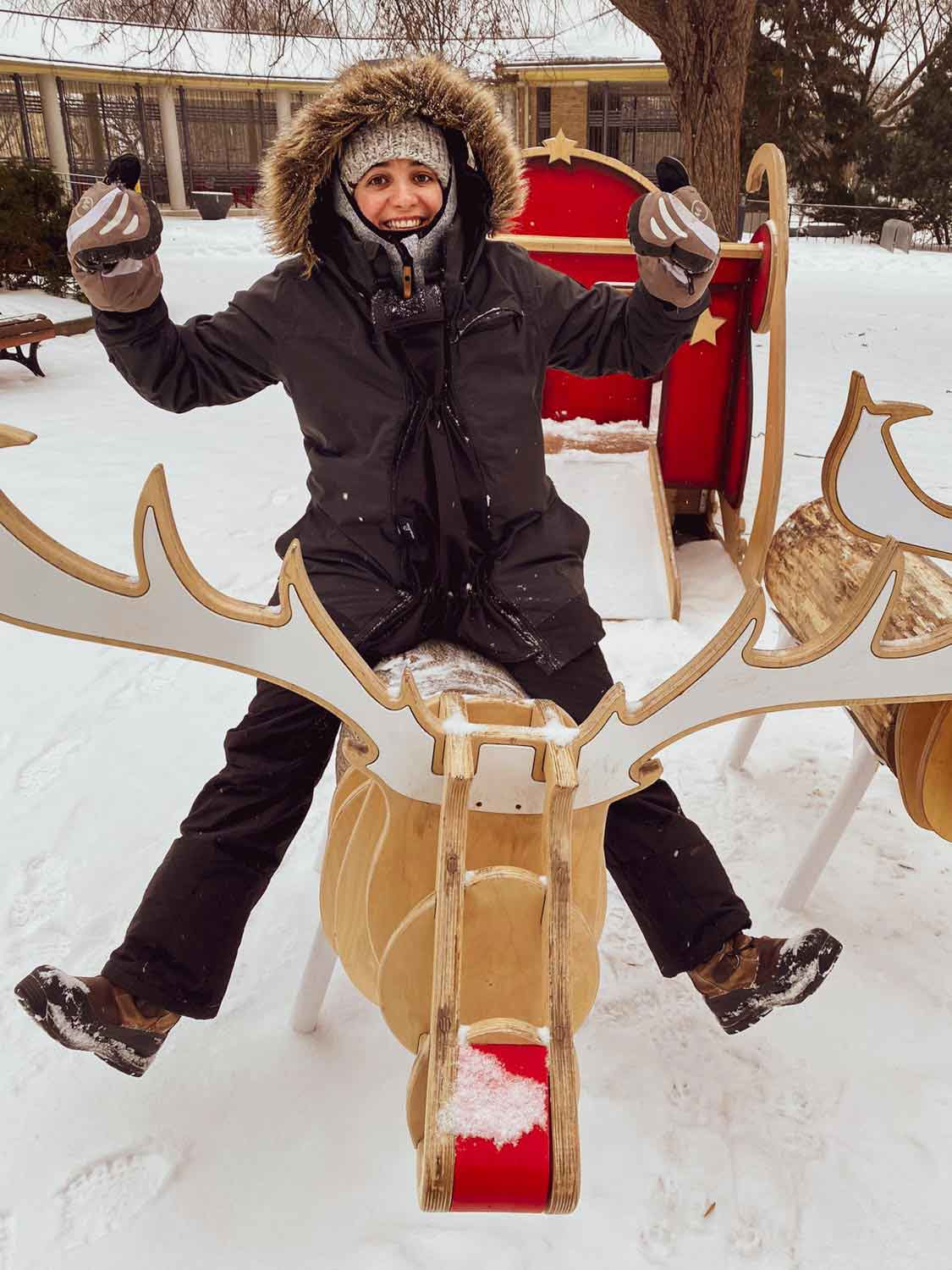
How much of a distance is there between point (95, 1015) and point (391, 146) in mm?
1494

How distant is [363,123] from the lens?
166 centimetres

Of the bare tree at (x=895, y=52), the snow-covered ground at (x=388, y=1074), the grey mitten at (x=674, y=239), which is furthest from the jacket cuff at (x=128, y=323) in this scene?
the bare tree at (x=895, y=52)

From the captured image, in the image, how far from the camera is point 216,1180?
5.34 ft

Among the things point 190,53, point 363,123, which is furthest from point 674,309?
point 190,53

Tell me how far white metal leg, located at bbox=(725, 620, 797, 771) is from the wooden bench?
599cm

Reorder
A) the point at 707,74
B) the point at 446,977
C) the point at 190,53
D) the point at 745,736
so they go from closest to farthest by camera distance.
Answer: the point at 446,977
the point at 745,736
the point at 707,74
the point at 190,53

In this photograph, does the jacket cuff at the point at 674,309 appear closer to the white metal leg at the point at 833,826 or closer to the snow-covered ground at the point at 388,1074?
the white metal leg at the point at 833,826

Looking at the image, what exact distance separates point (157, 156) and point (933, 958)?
2484cm

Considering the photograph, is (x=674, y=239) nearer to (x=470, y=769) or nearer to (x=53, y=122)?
(x=470, y=769)

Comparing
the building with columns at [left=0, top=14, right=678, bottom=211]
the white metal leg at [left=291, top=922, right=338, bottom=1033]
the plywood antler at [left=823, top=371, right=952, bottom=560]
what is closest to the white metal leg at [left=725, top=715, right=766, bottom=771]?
the plywood antler at [left=823, top=371, right=952, bottom=560]

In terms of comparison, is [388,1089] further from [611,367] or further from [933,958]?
[611,367]

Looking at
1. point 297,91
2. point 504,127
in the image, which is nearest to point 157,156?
point 297,91

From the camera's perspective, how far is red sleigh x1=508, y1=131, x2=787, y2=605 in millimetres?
3658

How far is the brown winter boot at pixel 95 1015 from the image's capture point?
1538 millimetres
